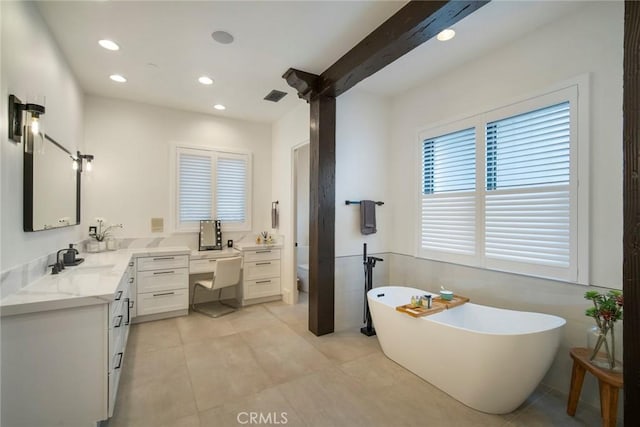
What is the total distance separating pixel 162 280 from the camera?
372 centimetres

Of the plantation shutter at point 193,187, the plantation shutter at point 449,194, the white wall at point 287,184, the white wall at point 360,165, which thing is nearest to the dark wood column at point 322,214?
the white wall at point 360,165

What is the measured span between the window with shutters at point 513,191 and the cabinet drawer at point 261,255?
2.30 metres

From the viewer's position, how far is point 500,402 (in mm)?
1983

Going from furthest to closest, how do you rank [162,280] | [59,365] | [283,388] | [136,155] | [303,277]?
[303,277] < [136,155] < [162,280] < [283,388] < [59,365]

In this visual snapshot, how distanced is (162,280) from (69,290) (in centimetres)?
201

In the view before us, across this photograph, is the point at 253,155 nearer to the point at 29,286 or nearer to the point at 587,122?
the point at 29,286

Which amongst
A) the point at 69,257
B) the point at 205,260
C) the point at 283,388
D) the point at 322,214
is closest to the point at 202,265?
the point at 205,260

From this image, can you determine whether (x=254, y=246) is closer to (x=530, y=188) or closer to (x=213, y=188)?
(x=213, y=188)

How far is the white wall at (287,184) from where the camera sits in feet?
14.0

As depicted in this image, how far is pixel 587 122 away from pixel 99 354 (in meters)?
3.76

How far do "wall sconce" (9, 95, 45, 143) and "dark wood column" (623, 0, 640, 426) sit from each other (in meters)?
3.31

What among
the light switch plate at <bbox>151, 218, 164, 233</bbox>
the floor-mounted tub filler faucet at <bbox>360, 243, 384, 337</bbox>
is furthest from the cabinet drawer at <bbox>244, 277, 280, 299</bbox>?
the floor-mounted tub filler faucet at <bbox>360, 243, 384, 337</bbox>

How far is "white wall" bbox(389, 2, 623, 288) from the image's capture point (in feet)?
6.55

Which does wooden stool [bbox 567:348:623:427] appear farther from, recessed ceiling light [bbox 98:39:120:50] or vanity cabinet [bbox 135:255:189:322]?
recessed ceiling light [bbox 98:39:120:50]
